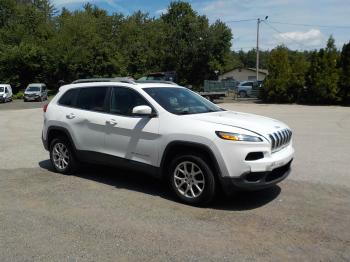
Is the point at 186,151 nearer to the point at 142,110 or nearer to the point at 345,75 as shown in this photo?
the point at 142,110

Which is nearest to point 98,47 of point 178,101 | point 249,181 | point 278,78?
point 278,78

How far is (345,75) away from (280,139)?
27.5 metres

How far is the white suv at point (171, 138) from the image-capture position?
18.9 feet

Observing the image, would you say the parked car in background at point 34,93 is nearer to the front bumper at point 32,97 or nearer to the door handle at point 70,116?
the front bumper at point 32,97

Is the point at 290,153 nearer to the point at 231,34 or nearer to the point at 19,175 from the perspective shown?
the point at 19,175

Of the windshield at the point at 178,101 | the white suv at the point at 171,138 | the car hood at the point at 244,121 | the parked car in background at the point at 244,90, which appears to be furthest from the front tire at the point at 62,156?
the parked car in background at the point at 244,90

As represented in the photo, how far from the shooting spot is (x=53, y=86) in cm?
5434

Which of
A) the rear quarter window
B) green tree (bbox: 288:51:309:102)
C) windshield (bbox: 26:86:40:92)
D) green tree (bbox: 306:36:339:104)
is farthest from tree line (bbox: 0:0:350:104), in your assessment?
the rear quarter window

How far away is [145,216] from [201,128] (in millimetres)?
1353

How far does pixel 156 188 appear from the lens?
7.09m

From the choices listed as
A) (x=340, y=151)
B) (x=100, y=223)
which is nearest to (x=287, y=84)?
(x=340, y=151)

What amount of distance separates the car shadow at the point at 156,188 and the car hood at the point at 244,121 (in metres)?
1.03

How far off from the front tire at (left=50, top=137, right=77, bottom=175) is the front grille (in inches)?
141

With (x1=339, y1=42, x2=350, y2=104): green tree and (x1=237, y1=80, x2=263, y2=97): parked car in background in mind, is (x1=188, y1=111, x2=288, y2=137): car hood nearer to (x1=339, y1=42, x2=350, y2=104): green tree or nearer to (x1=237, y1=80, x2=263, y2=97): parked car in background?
(x1=339, y1=42, x2=350, y2=104): green tree
